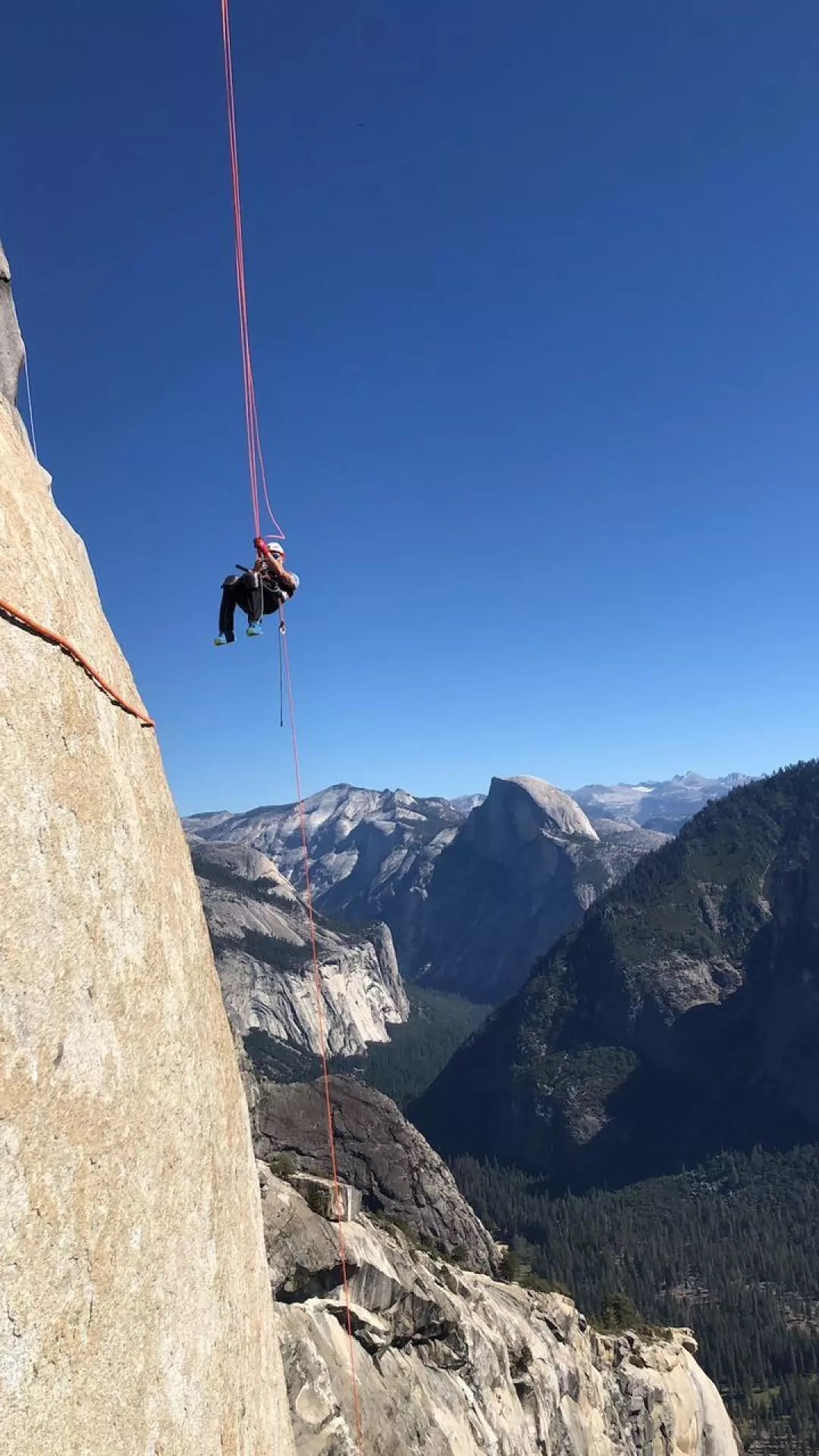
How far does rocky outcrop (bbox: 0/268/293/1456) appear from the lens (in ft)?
17.1

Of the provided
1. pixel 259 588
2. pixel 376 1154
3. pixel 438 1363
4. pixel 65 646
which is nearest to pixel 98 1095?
pixel 65 646

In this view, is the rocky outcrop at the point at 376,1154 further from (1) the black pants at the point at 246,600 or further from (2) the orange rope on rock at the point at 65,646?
(2) the orange rope on rock at the point at 65,646

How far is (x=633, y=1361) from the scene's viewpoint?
37.3 m

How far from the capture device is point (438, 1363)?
22.5m

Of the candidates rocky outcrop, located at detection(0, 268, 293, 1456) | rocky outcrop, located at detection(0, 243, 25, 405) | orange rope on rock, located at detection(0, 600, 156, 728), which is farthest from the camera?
rocky outcrop, located at detection(0, 243, 25, 405)

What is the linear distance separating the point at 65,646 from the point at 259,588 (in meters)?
9.29

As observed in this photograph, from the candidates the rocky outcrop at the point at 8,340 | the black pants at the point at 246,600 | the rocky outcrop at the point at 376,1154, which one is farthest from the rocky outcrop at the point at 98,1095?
the rocky outcrop at the point at 376,1154

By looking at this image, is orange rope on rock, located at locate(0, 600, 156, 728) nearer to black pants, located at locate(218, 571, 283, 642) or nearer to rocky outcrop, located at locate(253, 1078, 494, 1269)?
black pants, located at locate(218, 571, 283, 642)

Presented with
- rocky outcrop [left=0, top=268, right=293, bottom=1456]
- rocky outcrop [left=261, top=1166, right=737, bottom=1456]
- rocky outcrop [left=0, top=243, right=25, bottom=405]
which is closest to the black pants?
rocky outcrop [left=0, top=243, right=25, bottom=405]

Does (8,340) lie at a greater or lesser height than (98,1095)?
greater

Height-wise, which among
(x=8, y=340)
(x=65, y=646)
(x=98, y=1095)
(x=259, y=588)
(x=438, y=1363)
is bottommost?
(x=438, y=1363)

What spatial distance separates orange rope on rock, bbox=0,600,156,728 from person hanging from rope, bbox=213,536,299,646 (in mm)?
7154

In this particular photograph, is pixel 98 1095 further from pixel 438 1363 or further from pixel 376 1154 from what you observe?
pixel 376 1154

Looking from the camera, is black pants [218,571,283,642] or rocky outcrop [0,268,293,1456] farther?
black pants [218,571,283,642]
